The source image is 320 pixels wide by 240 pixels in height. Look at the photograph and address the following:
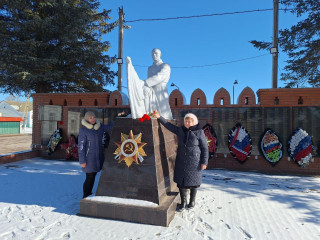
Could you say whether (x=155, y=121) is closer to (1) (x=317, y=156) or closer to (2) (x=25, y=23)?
(1) (x=317, y=156)

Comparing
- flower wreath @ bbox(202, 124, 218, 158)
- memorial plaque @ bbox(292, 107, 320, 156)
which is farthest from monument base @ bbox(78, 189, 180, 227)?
memorial plaque @ bbox(292, 107, 320, 156)

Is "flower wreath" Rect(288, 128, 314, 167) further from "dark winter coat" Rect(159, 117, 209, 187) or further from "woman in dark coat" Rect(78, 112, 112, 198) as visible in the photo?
"woman in dark coat" Rect(78, 112, 112, 198)

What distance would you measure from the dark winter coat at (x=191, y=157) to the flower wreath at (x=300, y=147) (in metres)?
4.58

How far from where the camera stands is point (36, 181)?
221 inches

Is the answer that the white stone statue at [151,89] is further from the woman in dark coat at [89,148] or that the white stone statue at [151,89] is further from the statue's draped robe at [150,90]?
the woman in dark coat at [89,148]

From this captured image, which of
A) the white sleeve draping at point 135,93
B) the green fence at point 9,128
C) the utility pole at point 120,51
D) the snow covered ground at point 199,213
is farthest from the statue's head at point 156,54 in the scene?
the green fence at point 9,128

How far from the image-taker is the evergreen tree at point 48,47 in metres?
9.90

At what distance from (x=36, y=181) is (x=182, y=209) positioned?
4.06 metres

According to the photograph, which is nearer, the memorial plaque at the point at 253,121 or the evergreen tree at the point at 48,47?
the memorial plaque at the point at 253,121

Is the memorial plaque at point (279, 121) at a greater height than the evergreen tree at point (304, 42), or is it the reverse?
the evergreen tree at point (304, 42)

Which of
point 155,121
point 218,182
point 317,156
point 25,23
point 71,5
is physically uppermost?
point 71,5

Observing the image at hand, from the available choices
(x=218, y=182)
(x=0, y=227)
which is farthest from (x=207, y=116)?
(x=0, y=227)

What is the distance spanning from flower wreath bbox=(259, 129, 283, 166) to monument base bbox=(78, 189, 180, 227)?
4.62 m

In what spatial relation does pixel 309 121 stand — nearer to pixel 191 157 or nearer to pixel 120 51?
pixel 191 157
